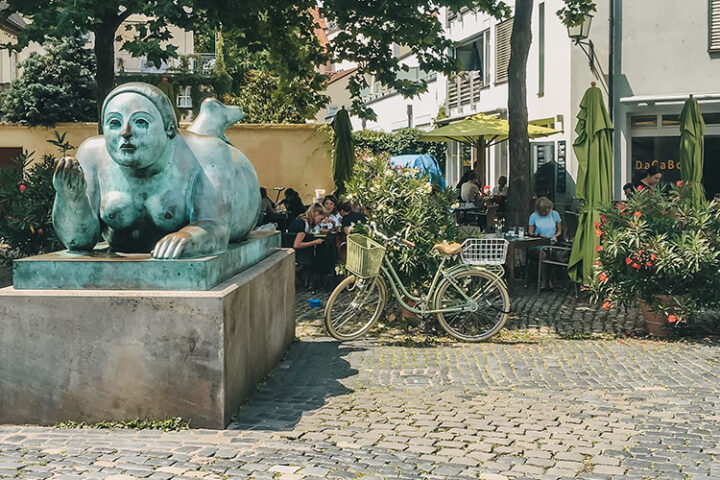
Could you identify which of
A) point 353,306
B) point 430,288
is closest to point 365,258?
point 353,306

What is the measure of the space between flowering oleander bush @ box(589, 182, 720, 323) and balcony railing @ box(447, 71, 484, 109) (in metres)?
22.2

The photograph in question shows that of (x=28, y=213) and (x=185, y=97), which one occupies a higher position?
(x=185, y=97)

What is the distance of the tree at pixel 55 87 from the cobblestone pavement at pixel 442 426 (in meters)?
25.4

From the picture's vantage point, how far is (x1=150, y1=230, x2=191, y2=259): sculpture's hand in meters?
6.24

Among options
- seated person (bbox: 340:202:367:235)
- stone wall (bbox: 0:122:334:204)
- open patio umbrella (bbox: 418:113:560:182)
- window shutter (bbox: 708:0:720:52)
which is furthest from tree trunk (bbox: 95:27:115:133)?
Answer: window shutter (bbox: 708:0:720:52)

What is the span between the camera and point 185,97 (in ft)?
156

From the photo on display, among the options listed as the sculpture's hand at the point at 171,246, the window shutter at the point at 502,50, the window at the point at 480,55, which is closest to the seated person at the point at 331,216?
the sculpture's hand at the point at 171,246

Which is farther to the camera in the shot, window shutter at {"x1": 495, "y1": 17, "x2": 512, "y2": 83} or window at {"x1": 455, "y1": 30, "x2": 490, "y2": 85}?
window at {"x1": 455, "y1": 30, "x2": 490, "y2": 85}

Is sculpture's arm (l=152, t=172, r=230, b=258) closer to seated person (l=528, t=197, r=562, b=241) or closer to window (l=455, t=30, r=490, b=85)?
seated person (l=528, t=197, r=562, b=241)

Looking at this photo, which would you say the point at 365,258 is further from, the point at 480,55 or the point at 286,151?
the point at 480,55

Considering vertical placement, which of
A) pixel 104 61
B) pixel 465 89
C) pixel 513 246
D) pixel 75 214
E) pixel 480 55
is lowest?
pixel 513 246

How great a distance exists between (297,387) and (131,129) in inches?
91.8

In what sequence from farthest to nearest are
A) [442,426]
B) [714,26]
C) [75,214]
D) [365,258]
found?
[714,26] → [365,258] → [75,214] → [442,426]

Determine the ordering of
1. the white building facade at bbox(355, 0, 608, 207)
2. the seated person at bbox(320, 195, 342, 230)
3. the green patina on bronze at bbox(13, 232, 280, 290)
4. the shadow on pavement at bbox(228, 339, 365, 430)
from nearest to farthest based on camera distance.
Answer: the green patina on bronze at bbox(13, 232, 280, 290) < the shadow on pavement at bbox(228, 339, 365, 430) < the seated person at bbox(320, 195, 342, 230) < the white building facade at bbox(355, 0, 608, 207)
